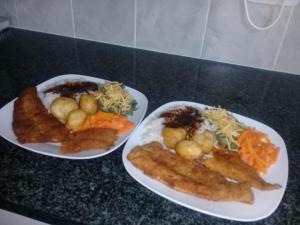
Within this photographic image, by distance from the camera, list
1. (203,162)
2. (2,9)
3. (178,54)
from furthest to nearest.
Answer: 1. (2,9)
2. (178,54)
3. (203,162)

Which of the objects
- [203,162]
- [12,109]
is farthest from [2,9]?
[203,162]

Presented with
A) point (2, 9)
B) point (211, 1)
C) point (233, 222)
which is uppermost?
point (211, 1)

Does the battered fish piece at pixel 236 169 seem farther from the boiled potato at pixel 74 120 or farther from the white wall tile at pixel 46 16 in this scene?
the white wall tile at pixel 46 16

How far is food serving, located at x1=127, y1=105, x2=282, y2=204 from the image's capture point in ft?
2.19

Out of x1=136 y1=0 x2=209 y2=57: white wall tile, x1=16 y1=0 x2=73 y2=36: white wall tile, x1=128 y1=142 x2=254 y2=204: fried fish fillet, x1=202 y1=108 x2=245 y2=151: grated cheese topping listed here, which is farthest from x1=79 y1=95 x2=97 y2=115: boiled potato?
x1=16 y1=0 x2=73 y2=36: white wall tile

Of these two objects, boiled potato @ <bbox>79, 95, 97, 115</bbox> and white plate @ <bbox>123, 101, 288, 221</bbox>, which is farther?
boiled potato @ <bbox>79, 95, 97, 115</bbox>

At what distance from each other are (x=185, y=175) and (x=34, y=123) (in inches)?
18.5

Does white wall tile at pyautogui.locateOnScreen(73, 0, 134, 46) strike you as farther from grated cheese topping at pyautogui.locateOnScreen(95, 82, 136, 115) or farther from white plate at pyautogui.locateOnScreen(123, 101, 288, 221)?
white plate at pyautogui.locateOnScreen(123, 101, 288, 221)

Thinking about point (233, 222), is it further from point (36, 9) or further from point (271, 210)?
point (36, 9)

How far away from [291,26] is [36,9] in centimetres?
119

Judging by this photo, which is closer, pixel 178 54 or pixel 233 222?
pixel 233 222

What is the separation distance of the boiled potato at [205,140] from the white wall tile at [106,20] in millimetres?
732

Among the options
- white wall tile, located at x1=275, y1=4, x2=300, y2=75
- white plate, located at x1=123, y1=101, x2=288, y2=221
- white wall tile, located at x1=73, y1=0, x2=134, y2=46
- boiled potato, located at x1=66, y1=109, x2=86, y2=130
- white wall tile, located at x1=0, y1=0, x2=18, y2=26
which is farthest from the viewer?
white wall tile, located at x1=0, y1=0, x2=18, y2=26

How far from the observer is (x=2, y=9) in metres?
1.48
